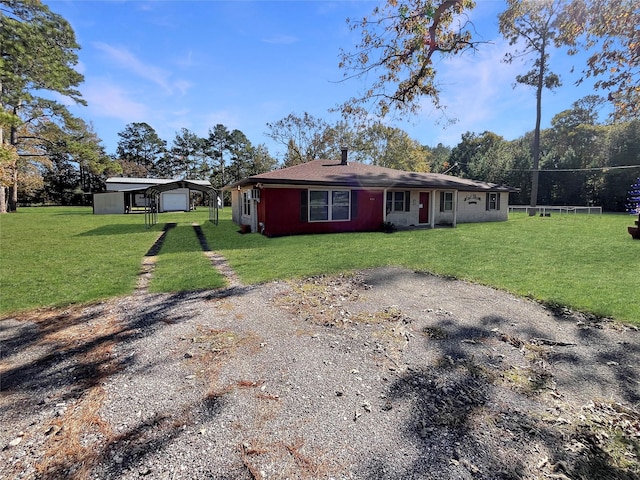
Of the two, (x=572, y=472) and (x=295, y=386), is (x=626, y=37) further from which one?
(x=295, y=386)

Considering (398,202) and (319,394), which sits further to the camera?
(398,202)

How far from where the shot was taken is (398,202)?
15.8m

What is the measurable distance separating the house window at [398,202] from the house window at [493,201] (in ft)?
22.6

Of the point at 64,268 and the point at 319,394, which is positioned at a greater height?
the point at 64,268

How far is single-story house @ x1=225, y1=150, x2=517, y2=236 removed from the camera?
1278 cm

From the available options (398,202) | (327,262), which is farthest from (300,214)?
→ (327,262)

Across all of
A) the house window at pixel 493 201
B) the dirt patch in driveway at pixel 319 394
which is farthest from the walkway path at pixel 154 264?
the house window at pixel 493 201

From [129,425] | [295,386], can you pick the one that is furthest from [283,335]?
[129,425]

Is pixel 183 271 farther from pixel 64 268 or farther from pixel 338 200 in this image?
pixel 338 200

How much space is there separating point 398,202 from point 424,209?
1877mm

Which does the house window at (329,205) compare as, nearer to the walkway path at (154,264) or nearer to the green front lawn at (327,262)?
the green front lawn at (327,262)

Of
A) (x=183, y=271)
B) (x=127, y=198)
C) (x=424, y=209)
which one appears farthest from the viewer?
(x=127, y=198)

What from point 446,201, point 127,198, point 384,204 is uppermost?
point 127,198

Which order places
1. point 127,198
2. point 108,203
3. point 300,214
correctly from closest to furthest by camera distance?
1. point 300,214
2. point 108,203
3. point 127,198
